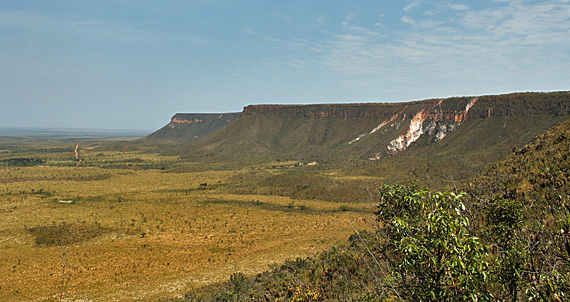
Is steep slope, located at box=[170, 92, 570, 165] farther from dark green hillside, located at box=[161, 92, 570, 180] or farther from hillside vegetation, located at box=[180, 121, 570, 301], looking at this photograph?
hillside vegetation, located at box=[180, 121, 570, 301]

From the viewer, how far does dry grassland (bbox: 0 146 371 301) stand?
21359 mm

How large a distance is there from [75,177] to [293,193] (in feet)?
162

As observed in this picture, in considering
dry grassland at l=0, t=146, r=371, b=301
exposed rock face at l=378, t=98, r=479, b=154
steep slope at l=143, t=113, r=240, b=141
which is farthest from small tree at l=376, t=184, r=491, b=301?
steep slope at l=143, t=113, r=240, b=141

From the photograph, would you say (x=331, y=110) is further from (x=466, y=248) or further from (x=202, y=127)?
(x=466, y=248)

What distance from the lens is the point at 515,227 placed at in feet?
25.4

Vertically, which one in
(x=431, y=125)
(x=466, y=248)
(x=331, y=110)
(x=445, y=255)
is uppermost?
(x=331, y=110)

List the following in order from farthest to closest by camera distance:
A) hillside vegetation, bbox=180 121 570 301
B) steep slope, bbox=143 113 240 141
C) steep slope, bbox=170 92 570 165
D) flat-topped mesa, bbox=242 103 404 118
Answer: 1. steep slope, bbox=143 113 240 141
2. flat-topped mesa, bbox=242 103 404 118
3. steep slope, bbox=170 92 570 165
4. hillside vegetation, bbox=180 121 570 301

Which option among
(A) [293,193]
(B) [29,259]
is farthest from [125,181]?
(B) [29,259]

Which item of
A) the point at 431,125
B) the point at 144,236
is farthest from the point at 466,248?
the point at 431,125

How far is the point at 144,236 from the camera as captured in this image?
31.6 metres

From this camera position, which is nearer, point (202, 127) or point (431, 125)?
point (431, 125)

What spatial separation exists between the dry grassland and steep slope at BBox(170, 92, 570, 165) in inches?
1548

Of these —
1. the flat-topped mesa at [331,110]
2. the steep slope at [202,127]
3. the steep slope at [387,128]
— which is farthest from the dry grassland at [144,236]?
the steep slope at [202,127]

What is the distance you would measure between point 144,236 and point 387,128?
7776 cm
